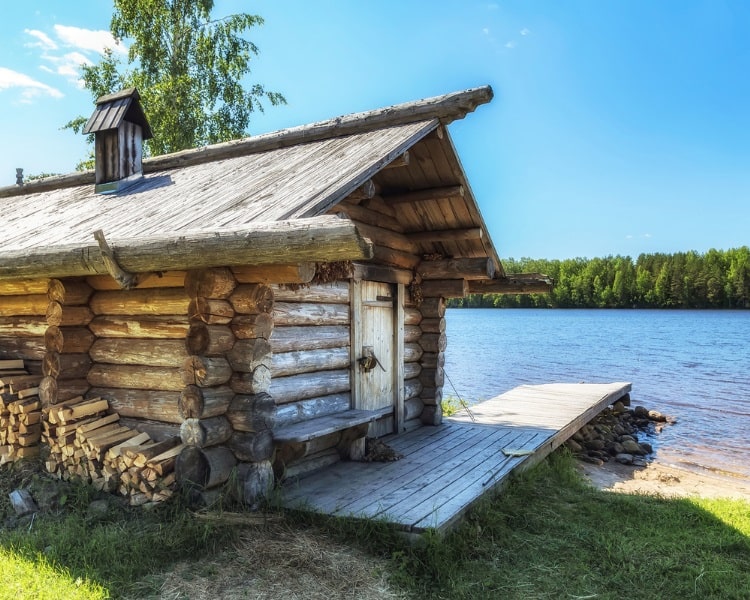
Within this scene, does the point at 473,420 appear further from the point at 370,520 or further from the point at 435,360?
the point at 370,520

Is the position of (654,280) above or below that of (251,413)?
above

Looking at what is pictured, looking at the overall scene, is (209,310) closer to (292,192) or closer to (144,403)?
(292,192)

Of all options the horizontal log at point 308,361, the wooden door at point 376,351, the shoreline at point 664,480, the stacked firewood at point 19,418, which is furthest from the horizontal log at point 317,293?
the shoreline at point 664,480

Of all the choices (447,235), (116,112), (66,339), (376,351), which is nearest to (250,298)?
(66,339)

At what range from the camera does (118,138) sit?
837 cm

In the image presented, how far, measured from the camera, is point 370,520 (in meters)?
4.66

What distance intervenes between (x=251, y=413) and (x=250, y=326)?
76cm

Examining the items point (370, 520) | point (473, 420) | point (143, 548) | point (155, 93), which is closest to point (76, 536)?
point (143, 548)

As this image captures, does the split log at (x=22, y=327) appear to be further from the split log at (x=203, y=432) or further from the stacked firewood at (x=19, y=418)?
the split log at (x=203, y=432)

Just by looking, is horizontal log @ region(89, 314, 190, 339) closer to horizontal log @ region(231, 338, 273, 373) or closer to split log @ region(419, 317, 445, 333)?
horizontal log @ region(231, 338, 273, 373)

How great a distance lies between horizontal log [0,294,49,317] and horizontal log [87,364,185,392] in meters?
1.06

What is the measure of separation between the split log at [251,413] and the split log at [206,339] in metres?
0.48

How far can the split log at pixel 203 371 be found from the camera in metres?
4.83

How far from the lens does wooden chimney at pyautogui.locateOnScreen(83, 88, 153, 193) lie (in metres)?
8.18
